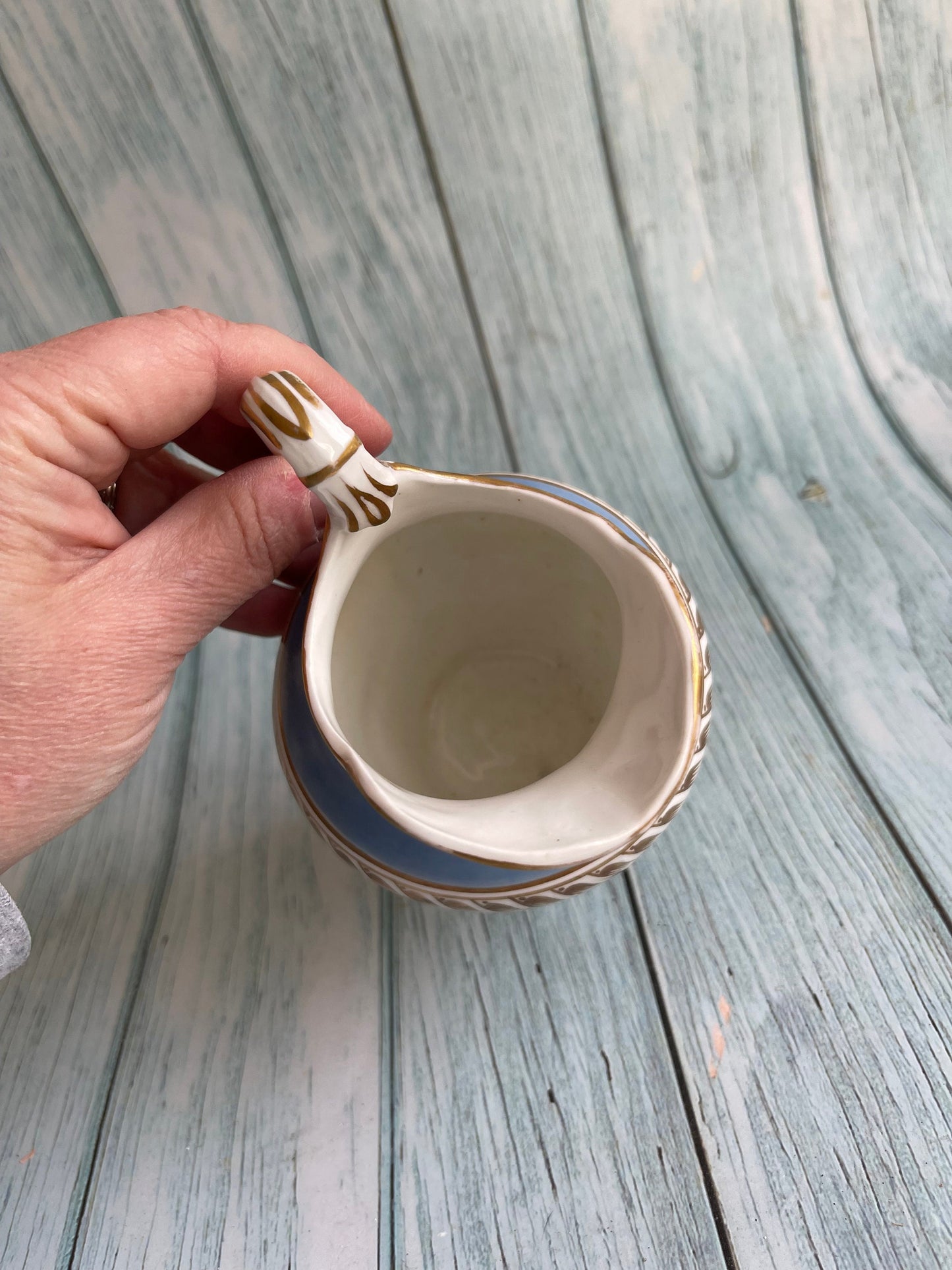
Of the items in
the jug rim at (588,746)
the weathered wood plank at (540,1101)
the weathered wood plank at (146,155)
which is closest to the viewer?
the jug rim at (588,746)

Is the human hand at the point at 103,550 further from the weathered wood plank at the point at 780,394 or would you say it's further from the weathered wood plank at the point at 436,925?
the weathered wood plank at the point at 780,394

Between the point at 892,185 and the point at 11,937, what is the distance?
0.92 meters

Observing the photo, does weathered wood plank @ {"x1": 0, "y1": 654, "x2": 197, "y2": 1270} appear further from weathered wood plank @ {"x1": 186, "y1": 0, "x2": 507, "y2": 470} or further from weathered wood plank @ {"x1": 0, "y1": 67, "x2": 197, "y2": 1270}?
weathered wood plank @ {"x1": 186, "y1": 0, "x2": 507, "y2": 470}

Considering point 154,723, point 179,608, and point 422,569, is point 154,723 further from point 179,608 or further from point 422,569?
point 422,569

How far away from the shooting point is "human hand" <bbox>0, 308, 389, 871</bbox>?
0.39 m

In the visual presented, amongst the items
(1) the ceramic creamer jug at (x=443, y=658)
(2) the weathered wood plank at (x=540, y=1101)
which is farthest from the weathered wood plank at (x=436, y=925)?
(1) the ceramic creamer jug at (x=443, y=658)

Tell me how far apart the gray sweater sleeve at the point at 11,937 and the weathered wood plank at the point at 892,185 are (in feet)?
2.64

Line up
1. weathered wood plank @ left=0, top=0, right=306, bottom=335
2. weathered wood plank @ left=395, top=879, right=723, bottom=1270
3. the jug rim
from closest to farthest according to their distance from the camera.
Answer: the jug rim < weathered wood plank @ left=395, top=879, right=723, bottom=1270 < weathered wood plank @ left=0, top=0, right=306, bottom=335

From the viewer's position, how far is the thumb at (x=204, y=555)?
41 cm

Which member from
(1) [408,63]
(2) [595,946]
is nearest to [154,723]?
(2) [595,946]

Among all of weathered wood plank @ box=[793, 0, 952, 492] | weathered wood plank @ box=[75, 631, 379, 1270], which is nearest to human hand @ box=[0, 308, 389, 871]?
weathered wood plank @ box=[75, 631, 379, 1270]

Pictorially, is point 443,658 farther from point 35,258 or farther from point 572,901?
point 35,258

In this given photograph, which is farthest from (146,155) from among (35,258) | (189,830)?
(189,830)

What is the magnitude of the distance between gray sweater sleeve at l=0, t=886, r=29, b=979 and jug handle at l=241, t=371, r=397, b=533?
0.27m
